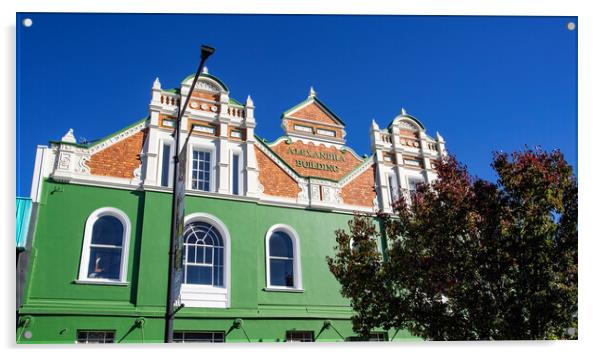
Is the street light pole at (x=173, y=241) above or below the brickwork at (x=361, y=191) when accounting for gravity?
below

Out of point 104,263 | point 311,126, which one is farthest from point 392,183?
point 104,263

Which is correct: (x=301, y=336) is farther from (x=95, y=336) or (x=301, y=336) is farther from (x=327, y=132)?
(x=327, y=132)

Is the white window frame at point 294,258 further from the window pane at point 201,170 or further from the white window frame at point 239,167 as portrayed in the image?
the window pane at point 201,170

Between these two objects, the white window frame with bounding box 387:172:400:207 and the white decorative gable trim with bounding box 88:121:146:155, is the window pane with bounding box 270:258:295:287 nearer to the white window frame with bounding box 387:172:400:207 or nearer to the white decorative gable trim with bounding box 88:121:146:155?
the white window frame with bounding box 387:172:400:207

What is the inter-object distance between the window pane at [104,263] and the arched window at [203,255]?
1164mm

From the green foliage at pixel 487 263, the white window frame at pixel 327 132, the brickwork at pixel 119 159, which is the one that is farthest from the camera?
the white window frame at pixel 327 132

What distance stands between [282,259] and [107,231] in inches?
129

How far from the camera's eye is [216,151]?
10484 mm

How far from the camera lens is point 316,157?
1158 cm

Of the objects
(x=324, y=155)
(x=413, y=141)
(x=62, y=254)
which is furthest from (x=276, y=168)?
(x=62, y=254)

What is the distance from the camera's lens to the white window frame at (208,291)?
29.1ft

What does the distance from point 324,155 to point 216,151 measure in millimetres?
2519

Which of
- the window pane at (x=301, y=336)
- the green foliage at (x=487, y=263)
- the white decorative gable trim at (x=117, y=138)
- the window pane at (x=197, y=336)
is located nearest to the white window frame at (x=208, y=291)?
the window pane at (x=197, y=336)
